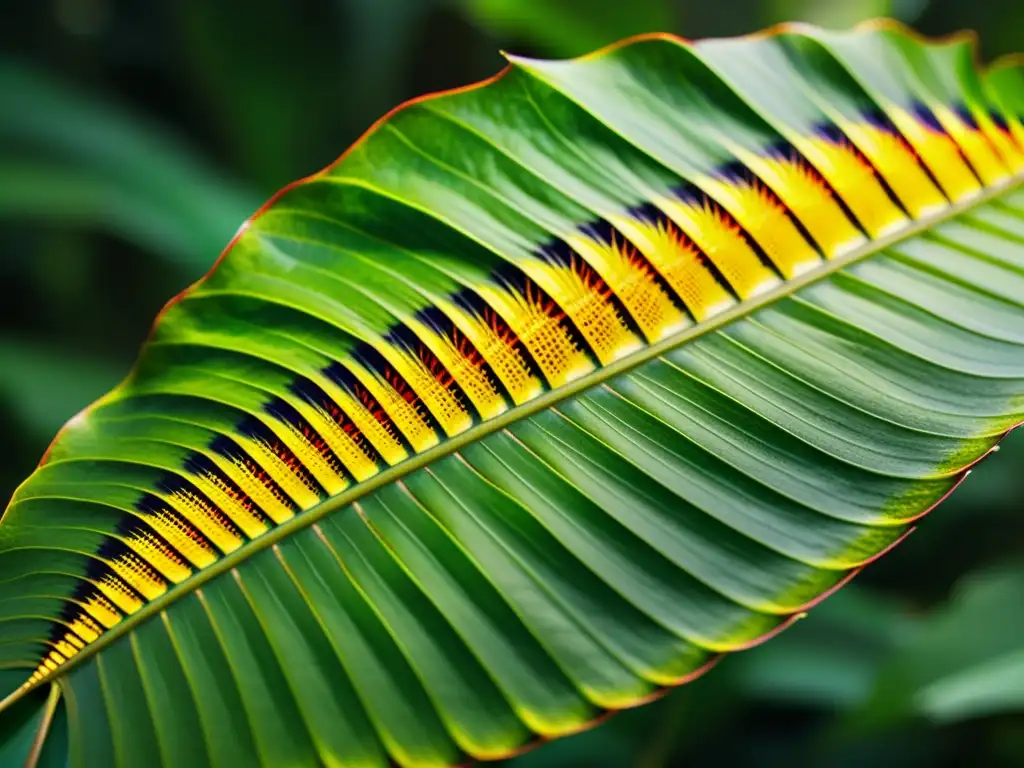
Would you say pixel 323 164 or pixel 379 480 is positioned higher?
pixel 323 164

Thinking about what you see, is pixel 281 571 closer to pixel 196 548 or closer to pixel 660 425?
pixel 196 548

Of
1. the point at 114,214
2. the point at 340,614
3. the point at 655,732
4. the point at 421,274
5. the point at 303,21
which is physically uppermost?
the point at 303,21

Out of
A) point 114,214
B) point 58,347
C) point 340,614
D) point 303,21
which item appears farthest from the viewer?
point 303,21

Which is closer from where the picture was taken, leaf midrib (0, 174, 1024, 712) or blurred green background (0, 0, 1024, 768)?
leaf midrib (0, 174, 1024, 712)

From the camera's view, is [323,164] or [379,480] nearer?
[379,480]

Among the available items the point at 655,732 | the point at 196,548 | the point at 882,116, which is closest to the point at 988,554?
the point at 655,732

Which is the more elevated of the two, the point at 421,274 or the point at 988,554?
the point at 421,274

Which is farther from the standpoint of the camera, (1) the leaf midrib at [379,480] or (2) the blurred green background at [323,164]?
(2) the blurred green background at [323,164]

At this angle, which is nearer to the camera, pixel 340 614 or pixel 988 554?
pixel 340 614
